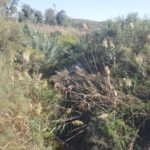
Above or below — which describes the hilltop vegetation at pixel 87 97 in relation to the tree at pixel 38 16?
below

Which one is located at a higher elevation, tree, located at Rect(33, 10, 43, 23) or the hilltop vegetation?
tree, located at Rect(33, 10, 43, 23)

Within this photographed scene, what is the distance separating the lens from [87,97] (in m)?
9.73

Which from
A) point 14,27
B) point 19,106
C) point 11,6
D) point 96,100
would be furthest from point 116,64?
point 11,6

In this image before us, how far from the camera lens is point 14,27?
15.0 metres

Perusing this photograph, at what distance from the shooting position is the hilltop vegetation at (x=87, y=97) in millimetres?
8875

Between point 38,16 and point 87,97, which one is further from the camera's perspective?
point 38,16

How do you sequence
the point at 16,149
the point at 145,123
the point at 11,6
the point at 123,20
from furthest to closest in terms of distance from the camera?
1. the point at 11,6
2. the point at 123,20
3. the point at 145,123
4. the point at 16,149

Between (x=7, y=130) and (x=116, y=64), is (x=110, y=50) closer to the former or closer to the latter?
(x=116, y=64)

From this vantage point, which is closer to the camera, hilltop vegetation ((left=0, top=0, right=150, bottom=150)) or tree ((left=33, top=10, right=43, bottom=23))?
hilltop vegetation ((left=0, top=0, right=150, bottom=150))

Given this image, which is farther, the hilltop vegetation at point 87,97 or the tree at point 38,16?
the tree at point 38,16

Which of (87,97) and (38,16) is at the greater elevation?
(38,16)

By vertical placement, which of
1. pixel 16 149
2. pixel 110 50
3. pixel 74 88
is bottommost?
pixel 16 149

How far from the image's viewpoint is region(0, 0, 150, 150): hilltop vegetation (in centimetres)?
888

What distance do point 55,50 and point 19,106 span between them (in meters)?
3.86
